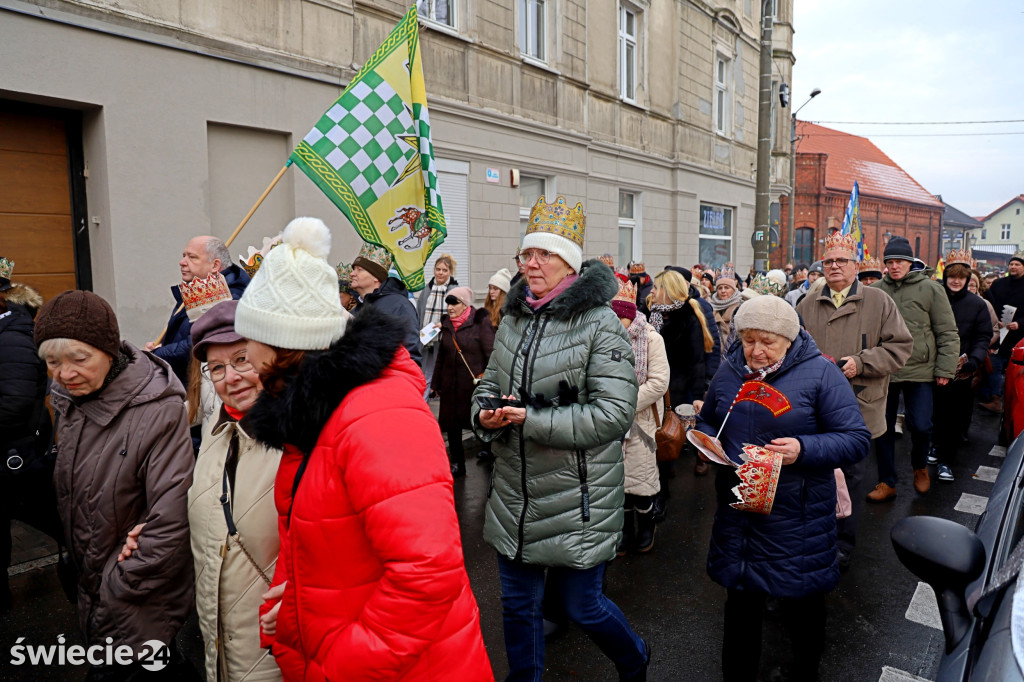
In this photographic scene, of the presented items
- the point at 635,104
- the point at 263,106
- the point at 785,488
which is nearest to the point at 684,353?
the point at 785,488

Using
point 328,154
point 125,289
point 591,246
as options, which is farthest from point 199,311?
point 591,246

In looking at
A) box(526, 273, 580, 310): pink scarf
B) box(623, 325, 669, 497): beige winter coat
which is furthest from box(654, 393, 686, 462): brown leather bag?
box(526, 273, 580, 310): pink scarf

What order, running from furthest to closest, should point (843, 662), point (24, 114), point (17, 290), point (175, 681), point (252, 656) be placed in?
point (24, 114), point (17, 290), point (843, 662), point (175, 681), point (252, 656)

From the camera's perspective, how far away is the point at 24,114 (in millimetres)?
6273

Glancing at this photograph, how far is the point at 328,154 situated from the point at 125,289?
330cm

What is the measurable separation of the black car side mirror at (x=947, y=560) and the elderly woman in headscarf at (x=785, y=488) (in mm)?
900

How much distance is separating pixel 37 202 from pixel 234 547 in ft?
19.7

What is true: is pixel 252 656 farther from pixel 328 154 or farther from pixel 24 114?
pixel 24 114

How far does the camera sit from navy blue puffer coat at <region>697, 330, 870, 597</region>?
2.81m

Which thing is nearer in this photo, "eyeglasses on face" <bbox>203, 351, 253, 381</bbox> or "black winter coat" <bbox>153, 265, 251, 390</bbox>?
"eyeglasses on face" <bbox>203, 351, 253, 381</bbox>

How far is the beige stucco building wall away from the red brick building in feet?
80.9

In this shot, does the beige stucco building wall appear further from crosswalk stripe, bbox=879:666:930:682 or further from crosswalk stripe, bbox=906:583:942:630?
crosswalk stripe, bbox=906:583:942:630

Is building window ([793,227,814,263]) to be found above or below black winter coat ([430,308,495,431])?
above

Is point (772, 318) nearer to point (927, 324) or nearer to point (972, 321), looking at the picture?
point (927, 324)
